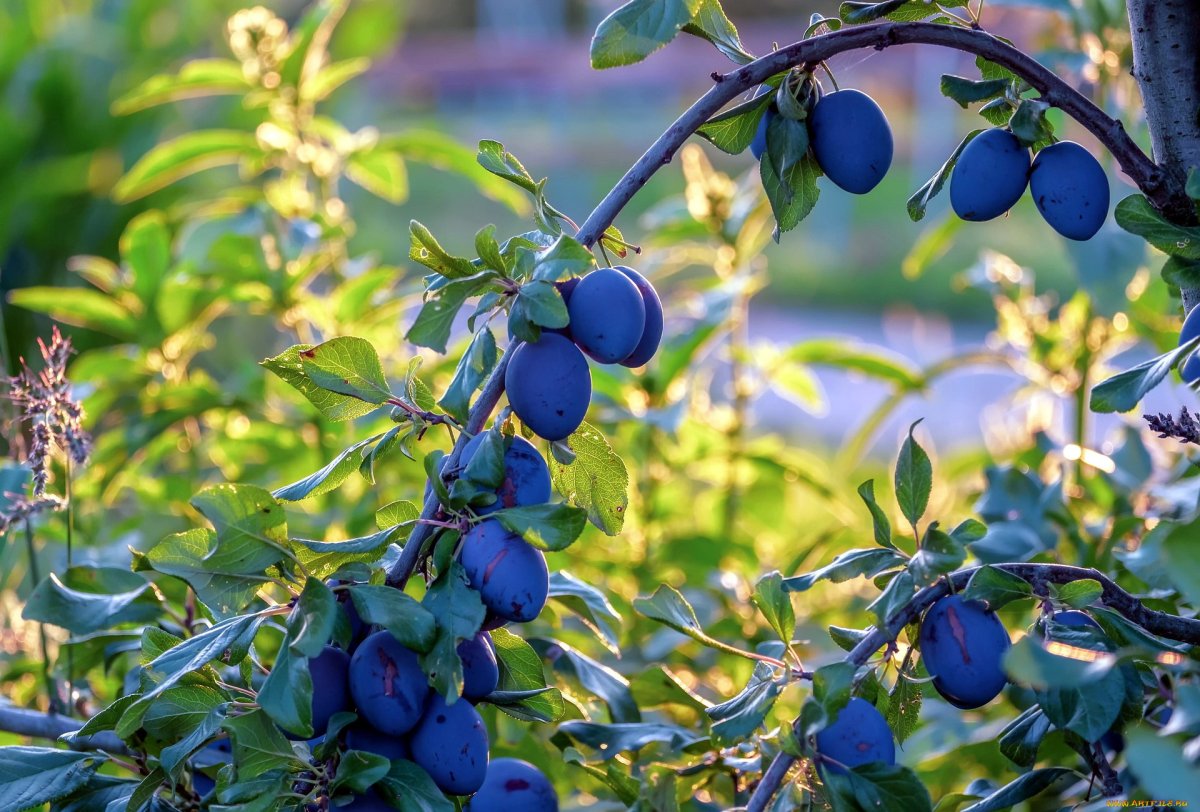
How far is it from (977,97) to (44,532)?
3.02 feet

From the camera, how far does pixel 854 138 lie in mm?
620

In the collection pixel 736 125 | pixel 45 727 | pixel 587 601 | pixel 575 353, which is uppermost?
pixel 736 125

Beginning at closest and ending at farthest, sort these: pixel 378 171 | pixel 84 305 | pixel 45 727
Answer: pixel 45 727 < pixel 84 305 < pixel 378 171

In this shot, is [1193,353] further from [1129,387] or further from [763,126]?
[763,126]

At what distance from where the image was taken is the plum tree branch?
57cm

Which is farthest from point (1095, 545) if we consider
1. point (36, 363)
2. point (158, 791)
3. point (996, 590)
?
point (36, 363)

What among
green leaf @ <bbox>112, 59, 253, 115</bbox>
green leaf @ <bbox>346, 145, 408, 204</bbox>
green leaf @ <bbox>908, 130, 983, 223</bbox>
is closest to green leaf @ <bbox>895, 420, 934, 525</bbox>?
green leaf @ <bbox>908, 130, 983, 223</bbox>

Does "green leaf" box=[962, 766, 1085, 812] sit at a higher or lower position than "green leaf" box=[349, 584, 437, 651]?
lower

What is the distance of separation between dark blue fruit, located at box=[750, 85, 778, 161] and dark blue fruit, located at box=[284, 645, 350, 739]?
341mm

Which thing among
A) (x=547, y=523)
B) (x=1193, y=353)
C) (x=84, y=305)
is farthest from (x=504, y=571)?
(x=84, y=305)

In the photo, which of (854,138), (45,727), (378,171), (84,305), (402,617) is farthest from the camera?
(378,171)

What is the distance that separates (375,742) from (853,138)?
39 centimetres

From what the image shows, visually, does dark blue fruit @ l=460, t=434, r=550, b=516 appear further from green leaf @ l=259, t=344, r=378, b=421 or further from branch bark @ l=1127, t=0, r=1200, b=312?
branch bark @ l=1127, t=0, r=1200, b=312

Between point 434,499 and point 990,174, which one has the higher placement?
point 990,174
